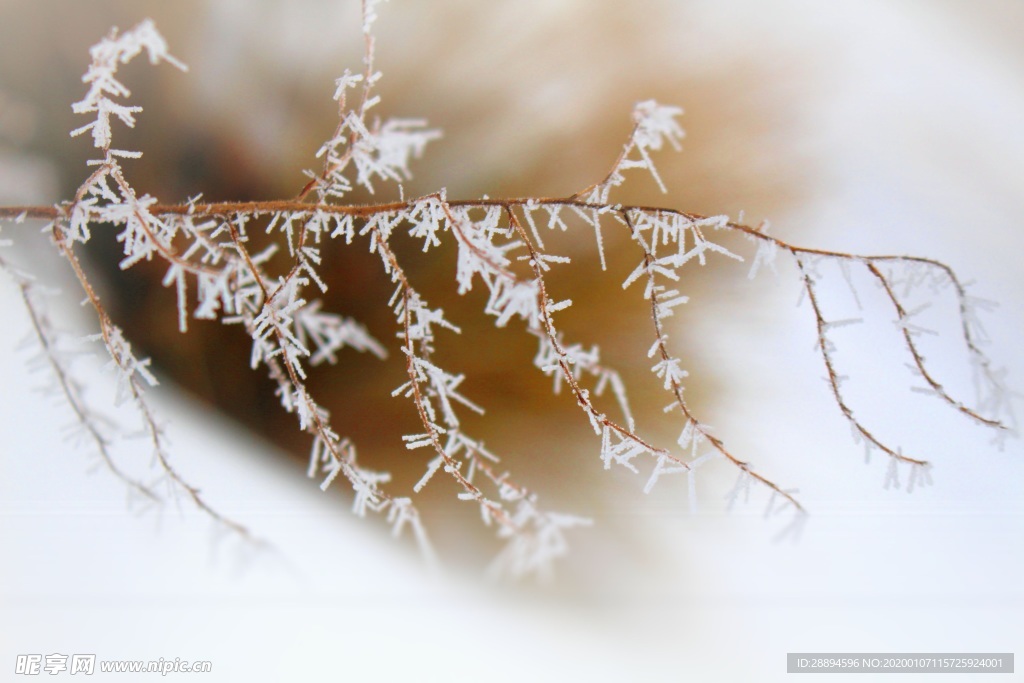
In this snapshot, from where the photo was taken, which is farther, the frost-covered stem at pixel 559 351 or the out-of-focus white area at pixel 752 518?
the out-of-focus white area at pixel 752 518

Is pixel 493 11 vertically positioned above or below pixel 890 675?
above

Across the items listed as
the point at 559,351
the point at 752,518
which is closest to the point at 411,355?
the point at 559,351

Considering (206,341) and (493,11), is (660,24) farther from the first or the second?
(206,341)

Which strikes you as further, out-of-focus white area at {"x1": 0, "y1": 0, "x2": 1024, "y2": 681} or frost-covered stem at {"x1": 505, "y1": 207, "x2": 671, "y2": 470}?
out-of-focus white area at {"x1": 0, "y1": 0, "x2": 1024, "y2": 681}

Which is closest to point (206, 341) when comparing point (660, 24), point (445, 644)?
point (445, 644)

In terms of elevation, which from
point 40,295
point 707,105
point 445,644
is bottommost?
point 445,644

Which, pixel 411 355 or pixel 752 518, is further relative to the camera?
pixel 752 518

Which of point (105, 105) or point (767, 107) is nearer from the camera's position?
point (105, 105)

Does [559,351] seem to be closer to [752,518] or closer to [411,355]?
[411,355]
